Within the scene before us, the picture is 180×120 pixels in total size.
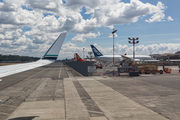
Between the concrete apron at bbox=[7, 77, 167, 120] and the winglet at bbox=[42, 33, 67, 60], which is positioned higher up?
the winglet at bbox=[42, 33, 67, 60]

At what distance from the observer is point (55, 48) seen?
33.9ft

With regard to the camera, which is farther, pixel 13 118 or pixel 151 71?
pixel 151 71

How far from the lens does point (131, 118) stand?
746cm

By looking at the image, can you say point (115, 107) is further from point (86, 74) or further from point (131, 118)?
point (86, 74)

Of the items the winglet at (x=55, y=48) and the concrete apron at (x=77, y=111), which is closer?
the concrete apron at (x=77, y=111)

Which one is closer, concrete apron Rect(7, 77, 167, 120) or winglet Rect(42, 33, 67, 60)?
concrete apron Rect(7, 77, 167, 120)

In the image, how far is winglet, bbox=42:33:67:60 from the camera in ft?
33.2

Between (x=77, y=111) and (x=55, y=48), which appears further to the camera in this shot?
(x=55, y=48)

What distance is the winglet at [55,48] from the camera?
1011 centimetres

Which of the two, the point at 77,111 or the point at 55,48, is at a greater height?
the point at 55,48

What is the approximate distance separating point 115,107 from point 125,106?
69 cm

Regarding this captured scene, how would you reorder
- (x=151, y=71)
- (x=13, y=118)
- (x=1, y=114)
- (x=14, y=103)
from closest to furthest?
1. (x=13, y=118)
2. (x=1, y=114)
3. (x=14, y=103)
4. (x=151, y=71)

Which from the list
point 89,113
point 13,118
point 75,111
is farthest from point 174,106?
point 13,118

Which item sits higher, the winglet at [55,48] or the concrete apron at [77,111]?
the winglet at [55,48]
